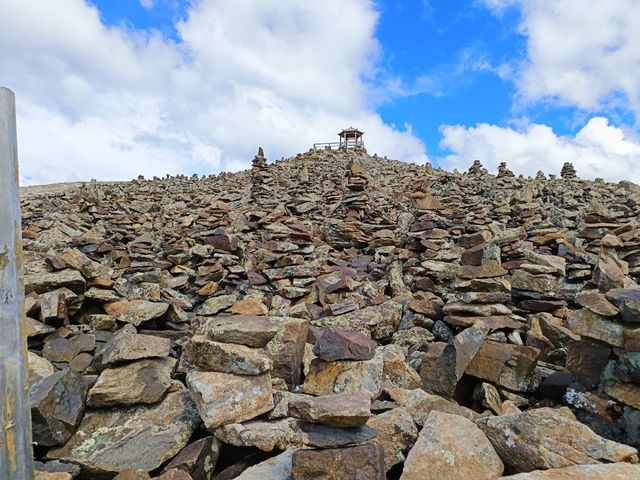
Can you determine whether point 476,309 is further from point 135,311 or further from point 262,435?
point 135,311

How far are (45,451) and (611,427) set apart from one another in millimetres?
6818

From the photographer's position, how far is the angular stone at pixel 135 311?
300 inches

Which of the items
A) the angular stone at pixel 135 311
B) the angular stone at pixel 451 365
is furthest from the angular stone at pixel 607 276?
the angular stone at pixel 135 311

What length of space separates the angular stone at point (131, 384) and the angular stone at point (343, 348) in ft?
7.43

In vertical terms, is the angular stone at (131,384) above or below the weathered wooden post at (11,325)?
below

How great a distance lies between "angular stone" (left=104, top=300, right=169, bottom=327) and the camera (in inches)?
300

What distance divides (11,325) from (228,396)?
2.42 m

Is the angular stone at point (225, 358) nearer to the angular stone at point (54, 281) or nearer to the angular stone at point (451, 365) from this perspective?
the angular stone at point (451, 365)

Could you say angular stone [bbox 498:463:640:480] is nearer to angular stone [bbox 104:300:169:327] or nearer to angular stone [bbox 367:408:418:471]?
angular stone [bbox 367:408:418:471]

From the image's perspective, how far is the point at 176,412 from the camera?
4965mm

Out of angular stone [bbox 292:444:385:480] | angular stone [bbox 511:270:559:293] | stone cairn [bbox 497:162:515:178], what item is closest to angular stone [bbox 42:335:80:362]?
angular stone [bbox 292:444:385:480]

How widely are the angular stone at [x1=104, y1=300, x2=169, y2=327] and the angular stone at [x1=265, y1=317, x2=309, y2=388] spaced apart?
8.98 ft

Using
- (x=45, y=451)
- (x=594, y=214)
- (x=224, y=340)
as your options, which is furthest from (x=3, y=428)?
(x=594, y=214)

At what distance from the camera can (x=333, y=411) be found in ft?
11.7
